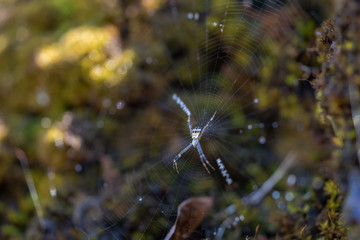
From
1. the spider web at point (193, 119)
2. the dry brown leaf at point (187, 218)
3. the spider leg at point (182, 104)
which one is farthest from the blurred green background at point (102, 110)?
the dry brown leaf at point (187, 218)

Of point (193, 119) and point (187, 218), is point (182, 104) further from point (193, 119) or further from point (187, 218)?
point (187, 218)

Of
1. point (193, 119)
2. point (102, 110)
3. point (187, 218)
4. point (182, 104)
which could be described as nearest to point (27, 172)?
point (102, 110)

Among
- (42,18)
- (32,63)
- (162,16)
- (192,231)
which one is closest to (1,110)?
(32,63)

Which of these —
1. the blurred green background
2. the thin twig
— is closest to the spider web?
the blurred green background

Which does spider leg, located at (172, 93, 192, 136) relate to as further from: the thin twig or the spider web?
the thin twig

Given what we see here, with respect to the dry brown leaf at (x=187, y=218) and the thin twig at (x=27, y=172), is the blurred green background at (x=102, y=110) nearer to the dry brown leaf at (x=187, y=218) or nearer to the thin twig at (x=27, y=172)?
the thin twig at (x=27, y=172)
